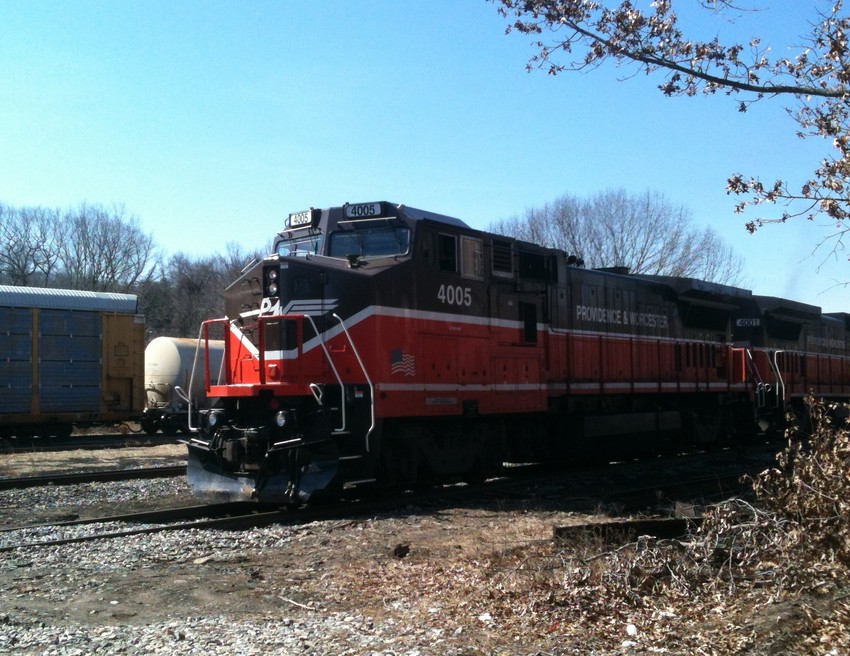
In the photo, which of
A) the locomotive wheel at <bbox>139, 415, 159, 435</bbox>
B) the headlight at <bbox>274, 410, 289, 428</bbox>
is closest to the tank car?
the locomotive wheel at <bbox>139, 415, 159, 435</bbox>

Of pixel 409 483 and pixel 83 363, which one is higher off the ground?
pixel 83 363

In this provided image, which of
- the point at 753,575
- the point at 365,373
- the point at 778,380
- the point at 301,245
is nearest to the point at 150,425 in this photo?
the point at 301,245

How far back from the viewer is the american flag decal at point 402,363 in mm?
11023

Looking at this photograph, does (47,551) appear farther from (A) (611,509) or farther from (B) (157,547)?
(A) (611,509)

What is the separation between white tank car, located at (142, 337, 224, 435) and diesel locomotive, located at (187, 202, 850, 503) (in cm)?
1382

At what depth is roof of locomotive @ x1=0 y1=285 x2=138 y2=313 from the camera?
72.0 ft

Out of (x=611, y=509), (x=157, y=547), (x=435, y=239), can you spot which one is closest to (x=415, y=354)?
(x=435, y=239)

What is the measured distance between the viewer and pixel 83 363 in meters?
23.0

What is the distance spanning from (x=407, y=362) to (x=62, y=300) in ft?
49.7

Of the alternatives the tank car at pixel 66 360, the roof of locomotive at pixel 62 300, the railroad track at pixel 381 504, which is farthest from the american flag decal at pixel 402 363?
the roof of locomotive at pixel 62 300

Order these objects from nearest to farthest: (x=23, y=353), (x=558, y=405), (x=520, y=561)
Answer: (x=520, y=561) → (x=558, y=405) → (x=23, y=353)

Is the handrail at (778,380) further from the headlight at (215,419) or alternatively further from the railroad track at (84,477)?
the headlight at (215,419)

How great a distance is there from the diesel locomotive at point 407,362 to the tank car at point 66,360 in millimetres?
11567

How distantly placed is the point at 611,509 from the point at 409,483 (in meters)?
2.84
